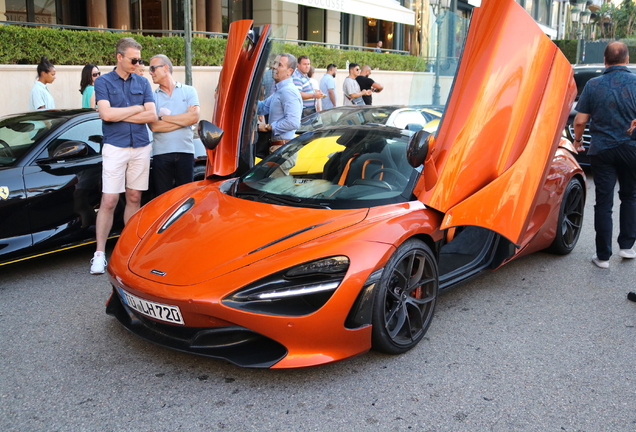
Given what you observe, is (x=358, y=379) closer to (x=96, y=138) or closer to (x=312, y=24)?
(x=96, y=138)

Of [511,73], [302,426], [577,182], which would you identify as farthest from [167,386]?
[577,182]

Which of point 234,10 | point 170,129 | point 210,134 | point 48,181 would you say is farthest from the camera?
point 234,10

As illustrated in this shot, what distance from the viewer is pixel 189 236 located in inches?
143

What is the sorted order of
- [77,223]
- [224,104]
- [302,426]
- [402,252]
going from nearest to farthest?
1. [302,426]
2. [402,252]
3. [224,104]
4. [77,223]

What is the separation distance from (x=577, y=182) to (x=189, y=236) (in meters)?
3.47

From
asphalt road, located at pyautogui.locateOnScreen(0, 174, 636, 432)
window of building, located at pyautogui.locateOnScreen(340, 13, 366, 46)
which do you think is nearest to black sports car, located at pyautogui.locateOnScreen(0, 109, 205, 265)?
asphalt road, located at pyautogui.locateOnScreen(0, 174, 636, 432)

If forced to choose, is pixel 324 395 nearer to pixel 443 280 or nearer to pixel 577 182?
pixel 443 280

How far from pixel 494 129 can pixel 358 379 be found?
5.61 feet

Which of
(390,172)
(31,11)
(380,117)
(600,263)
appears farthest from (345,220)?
(31,11)

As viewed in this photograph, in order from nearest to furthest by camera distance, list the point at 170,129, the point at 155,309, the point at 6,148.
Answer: the point at 155,309
the point at 6,148
the point at 170,129

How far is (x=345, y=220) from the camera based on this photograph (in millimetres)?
3506

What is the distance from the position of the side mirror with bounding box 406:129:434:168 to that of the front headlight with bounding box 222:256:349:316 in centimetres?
91

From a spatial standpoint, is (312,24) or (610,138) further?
(312,24)

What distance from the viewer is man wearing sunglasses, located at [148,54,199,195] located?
5484 mm
